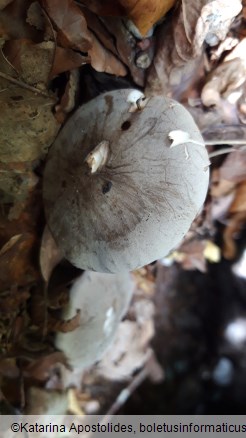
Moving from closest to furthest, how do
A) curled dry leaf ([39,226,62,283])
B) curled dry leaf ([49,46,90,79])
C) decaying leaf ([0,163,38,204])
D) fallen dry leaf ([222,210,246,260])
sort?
curled dry leaf ([49,46,90,79]) → decaying leaf ([0,163,38,204]) → curled dry leaf ([39,226,62,283]) → fallen dry leaf ([222,210,246,260])

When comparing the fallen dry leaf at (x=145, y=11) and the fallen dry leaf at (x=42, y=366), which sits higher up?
the fallen dry leaf at (x=145, y=11)

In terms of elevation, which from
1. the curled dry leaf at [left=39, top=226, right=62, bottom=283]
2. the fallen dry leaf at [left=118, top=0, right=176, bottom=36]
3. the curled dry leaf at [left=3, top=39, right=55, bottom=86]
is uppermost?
the curled dry leaf at [left=3, top=39, right=55, bottom=86]

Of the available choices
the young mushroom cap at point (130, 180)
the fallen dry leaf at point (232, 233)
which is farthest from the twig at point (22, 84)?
the fallen dry leaf at point (232, 233)

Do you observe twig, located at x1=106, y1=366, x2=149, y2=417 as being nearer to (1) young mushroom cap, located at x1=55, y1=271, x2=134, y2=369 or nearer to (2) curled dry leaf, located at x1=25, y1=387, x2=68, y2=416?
(2) curled dry leaf, located at x1=25, y1=387, x2=68, y2=416

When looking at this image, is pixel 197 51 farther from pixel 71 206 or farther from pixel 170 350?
pixel 170 350

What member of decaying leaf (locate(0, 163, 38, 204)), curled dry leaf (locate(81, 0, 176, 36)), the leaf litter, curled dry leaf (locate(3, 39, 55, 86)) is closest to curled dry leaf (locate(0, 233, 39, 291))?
the leaf litter

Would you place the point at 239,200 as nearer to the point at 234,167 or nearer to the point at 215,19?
the point at 234,167

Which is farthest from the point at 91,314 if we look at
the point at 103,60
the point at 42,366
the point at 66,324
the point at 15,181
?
the point at 103,60

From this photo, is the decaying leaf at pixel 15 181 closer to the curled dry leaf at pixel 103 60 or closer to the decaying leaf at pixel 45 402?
the curled dry leaf at pixel 103 60
